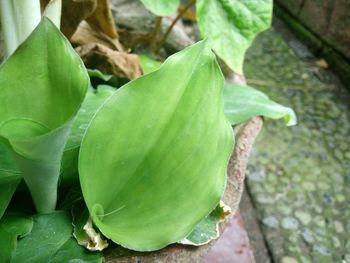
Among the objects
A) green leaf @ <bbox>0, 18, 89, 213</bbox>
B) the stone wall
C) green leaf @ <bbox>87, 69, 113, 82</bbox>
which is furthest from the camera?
the stone wall

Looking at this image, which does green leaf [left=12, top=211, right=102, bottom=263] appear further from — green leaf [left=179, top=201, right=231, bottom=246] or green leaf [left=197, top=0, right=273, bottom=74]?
green leaf [left=197, top=0, right=273, bottom=74]

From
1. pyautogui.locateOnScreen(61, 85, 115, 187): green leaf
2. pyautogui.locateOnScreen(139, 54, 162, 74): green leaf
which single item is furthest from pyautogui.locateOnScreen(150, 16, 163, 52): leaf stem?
pyautogui.locateOnScreen(61, 85, 115, 187): green leaf

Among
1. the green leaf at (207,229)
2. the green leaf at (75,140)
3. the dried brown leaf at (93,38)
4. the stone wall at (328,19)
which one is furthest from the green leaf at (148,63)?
the stone wall at (328,19)

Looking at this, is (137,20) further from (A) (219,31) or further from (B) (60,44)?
(B) (60,44)

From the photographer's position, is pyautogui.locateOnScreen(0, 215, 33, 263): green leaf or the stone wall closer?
pyautogui.locateOnScreen(0, 215, 33, 263): green leaf

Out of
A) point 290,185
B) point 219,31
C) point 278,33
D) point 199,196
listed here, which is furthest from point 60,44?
point 278,33

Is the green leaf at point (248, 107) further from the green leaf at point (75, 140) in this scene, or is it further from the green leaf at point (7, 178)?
the green leaf at point (7, 178)

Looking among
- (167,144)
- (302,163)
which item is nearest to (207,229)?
(167,144)

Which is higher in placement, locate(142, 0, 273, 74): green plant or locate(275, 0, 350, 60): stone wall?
locate(142, 0, 273, 74): green plant

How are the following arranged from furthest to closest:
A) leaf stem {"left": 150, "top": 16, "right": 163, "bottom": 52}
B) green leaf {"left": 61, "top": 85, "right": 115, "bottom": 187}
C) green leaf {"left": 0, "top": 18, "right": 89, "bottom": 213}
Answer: leaf stem {"left": 150, "top": 16, "right": 163, "bottom": 52} < green leaf {"left": 61, "top": 85, "right": 115, "bottom": 187} < green leaf {"left": 0, "top": 18, "right": 89, "bottom": 213}
